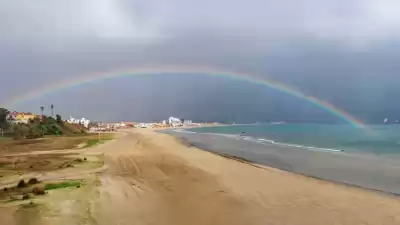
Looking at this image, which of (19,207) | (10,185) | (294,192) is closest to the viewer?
(19,207)

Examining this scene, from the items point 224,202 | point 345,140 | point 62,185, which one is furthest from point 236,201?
point 345,140

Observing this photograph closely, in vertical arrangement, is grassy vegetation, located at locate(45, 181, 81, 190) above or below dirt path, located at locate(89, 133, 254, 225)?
above

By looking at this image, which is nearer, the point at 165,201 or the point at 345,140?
the point at 165,201

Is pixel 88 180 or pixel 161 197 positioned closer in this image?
pixel 161 197

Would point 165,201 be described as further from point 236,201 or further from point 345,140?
point 345,140

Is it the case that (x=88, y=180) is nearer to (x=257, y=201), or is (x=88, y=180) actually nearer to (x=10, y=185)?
(x=10, y=185)

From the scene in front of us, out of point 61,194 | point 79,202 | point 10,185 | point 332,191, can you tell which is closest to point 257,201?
point 332,191

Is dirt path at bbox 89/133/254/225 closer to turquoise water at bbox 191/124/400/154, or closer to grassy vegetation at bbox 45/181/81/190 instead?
grassy vegetation at bbox 45/181/81/190

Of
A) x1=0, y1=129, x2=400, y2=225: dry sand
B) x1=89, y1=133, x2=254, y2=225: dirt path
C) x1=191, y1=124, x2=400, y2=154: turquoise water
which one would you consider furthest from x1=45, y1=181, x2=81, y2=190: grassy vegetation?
x1=191, y1=124, x2=400, y2=154: turquoise water
